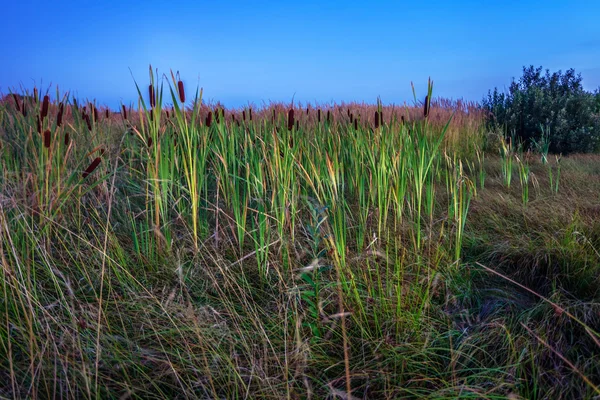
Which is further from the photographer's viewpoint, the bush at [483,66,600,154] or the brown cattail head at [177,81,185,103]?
the bush at [483,66,600,154]

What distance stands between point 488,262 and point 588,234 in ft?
2.29

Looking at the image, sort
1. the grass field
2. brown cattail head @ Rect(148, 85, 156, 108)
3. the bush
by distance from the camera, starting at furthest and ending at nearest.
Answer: the bush, brown cattail head @ Rect(148, 85, 156, 108), the grass field

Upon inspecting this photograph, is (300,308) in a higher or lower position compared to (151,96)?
lower

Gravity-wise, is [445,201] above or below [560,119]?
below

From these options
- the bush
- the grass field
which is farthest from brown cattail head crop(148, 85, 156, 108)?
the bush

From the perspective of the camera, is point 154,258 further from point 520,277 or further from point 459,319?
point 520,277

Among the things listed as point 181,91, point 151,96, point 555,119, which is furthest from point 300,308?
point 555,119

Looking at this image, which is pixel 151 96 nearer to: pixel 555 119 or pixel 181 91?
pixel 181 91

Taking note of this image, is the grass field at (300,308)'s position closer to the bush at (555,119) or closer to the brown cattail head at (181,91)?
the brown cattail head at (181,91)

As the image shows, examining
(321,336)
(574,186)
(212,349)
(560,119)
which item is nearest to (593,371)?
(321,336)

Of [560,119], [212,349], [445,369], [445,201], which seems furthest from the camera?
[560,119]

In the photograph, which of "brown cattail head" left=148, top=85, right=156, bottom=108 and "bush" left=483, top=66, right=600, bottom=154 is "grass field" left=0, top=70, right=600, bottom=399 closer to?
"brown cattail head" left=148, top=85, right=156, bottom=108

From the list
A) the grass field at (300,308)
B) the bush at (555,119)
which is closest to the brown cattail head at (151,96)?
the grass field at (300,308)

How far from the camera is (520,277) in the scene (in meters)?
2.83
